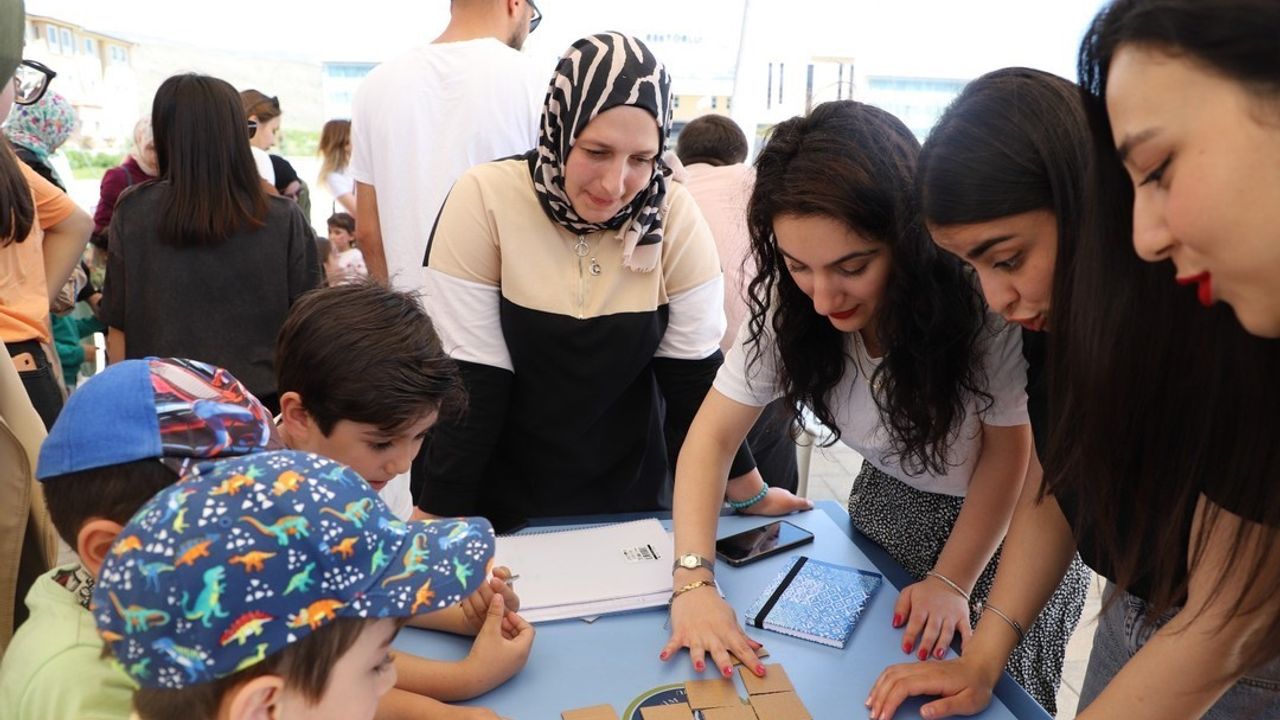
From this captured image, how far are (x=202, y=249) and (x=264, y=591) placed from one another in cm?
165

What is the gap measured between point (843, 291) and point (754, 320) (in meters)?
0.23

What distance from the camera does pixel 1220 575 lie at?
85 centimetres

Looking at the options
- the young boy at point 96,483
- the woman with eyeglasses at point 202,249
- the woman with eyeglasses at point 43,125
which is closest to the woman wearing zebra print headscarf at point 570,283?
the young boy at point 96,483

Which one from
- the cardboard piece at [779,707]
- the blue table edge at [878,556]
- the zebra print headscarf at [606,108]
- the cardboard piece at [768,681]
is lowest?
the blue table edge at [878,556]

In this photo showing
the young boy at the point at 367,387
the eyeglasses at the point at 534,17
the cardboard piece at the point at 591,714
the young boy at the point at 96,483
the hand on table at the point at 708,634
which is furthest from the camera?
the eyeglasses at the point at 534,17

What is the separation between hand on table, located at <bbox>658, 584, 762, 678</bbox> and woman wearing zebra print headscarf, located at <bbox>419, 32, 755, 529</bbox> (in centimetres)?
39

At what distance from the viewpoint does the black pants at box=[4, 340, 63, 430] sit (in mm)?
1928

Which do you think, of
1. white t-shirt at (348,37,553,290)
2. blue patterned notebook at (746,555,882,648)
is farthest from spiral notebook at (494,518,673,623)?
white t-shirt at (348,37,553,290)

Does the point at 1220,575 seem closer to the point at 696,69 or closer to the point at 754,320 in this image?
the point at 754,320

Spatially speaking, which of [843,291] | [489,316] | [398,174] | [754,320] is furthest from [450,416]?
[398,174]

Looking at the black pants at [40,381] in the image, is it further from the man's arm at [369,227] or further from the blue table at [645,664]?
the blue table at [645,664]

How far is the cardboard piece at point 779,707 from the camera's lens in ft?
3.28

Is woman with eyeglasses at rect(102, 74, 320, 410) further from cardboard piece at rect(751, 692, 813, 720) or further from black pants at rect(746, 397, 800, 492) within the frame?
cardboard piece at rect(751, 692, 813, 720)

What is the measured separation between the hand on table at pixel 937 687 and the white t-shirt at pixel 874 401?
341 mm
